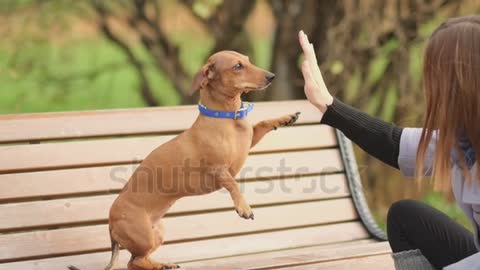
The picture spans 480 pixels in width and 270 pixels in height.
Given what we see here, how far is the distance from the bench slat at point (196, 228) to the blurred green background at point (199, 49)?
1.49 meters

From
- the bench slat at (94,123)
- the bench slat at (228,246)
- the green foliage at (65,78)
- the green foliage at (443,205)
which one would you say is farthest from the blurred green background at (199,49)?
the bench slat at (228,246)

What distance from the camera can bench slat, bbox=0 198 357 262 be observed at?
2.97m

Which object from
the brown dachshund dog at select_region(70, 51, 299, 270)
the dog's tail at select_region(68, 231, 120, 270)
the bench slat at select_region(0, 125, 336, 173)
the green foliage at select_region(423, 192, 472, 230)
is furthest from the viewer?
the green foliage at select_region(423, 192, 472, 230)

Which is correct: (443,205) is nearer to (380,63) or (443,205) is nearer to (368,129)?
(380,63)

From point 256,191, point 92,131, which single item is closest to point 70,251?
point 92,131

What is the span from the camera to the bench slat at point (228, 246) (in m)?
2.96

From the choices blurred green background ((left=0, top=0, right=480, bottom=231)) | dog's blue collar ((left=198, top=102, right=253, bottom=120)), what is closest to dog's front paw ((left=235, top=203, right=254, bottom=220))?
dog's blue collar ((left=198, top=102, right=253, bottom=120))

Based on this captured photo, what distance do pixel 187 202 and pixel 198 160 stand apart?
28.5 inches

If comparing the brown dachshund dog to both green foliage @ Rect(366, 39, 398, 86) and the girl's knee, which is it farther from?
green foliage @ Rect(366, 39, 398, 86)

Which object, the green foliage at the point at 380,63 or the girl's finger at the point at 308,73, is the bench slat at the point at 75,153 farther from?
the green foliage at the point at 380,63

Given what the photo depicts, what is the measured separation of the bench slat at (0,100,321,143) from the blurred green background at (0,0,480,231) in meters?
1.29

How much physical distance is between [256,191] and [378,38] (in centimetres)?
188

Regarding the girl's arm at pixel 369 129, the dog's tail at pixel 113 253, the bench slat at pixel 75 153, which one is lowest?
the dog's tail at pixel 113 253

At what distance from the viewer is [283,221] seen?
11.1 ft
